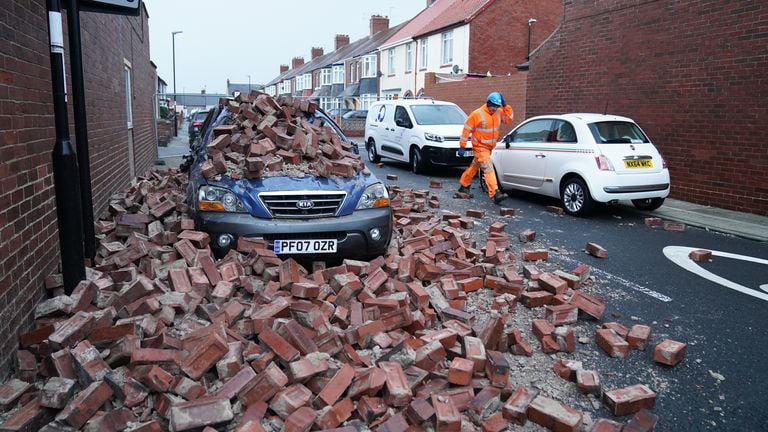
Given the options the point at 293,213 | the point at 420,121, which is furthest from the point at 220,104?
the point at 420,121

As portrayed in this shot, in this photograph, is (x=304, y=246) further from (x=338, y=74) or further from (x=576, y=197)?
(x=338, y=74)

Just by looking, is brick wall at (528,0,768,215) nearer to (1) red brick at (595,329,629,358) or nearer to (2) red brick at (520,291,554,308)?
(2) red brick at (520,291,554,308)

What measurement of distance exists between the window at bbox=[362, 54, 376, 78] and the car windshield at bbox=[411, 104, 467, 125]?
3100 centimetres

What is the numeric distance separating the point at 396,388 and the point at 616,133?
747 centimetres

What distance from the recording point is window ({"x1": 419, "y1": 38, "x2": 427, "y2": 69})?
3509cm

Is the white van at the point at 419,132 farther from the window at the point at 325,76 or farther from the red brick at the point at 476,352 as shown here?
the window at the point at 325,76

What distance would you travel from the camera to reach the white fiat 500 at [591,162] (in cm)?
875

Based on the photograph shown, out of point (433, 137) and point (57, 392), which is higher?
point (433, 137)

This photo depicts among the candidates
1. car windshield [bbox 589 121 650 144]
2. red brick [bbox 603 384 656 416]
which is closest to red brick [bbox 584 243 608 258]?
car windshield [bbox 589 121 650 144]

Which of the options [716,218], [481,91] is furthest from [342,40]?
[716,218]

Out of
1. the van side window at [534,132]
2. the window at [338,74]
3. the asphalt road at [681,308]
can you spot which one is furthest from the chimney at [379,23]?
the asphalt road at [681,308]

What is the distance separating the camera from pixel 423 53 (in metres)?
35.4

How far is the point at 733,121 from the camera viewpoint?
9.91 m

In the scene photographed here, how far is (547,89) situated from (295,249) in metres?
11.2
